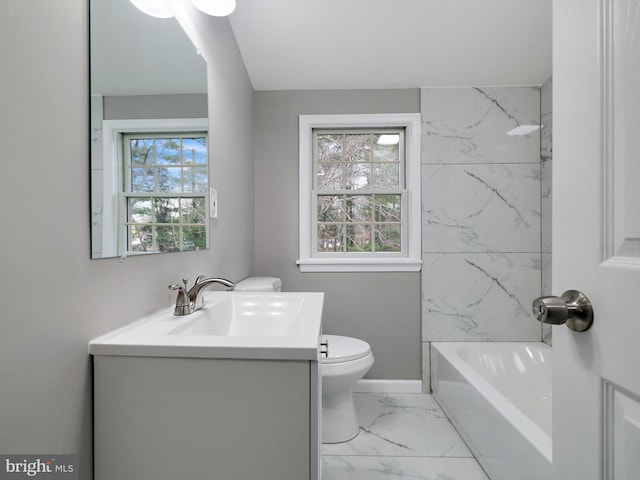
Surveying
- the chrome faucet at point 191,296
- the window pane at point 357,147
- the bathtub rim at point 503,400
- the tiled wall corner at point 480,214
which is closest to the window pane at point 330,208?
the window pane at point 357,147

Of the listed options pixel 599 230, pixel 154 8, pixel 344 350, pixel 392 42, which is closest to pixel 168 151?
pixel 154 8

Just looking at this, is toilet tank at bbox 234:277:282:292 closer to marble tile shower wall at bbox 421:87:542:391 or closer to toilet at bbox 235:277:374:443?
toilet at bbox 235:277:374:443

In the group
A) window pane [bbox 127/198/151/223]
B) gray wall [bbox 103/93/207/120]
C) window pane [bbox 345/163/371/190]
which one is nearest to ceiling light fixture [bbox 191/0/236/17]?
gray wall [bbox 103/93/207/120]

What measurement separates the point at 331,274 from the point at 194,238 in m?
1.26

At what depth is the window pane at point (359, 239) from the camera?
2.43 m

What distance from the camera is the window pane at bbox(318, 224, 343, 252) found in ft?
8.00

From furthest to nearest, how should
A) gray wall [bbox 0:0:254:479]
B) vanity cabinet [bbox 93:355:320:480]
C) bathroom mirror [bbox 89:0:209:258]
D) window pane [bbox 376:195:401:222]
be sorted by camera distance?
window pane [bbox 376:195:401:222], bathroom mirror [bbox 89:0:209:258], vanity cabinet [bbox 93:355:320:480], gray wall [bbox 0:0:254:479]

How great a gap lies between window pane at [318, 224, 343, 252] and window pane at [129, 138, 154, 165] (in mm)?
1590

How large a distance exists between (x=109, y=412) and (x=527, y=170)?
2722mm

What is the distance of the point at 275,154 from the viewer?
235 centimetres

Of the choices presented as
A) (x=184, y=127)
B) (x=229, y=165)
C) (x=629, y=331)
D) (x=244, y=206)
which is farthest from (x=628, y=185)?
(x=244, y=206)

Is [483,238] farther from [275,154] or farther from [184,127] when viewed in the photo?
[184,127]

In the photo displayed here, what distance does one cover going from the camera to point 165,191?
1.06 metres

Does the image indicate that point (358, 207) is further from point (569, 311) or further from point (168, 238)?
point (569, 311)
